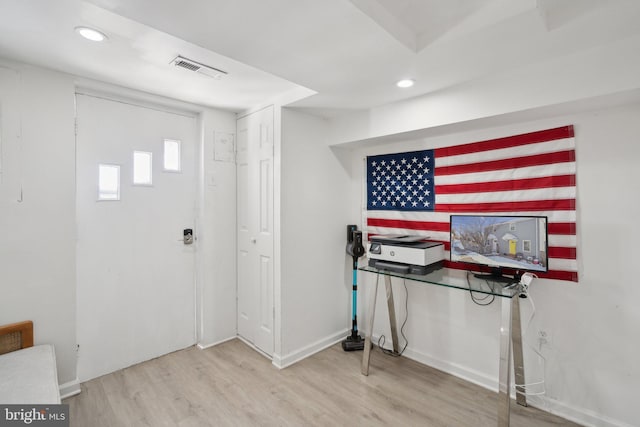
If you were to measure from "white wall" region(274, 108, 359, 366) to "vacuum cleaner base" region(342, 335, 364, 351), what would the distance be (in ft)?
0.48

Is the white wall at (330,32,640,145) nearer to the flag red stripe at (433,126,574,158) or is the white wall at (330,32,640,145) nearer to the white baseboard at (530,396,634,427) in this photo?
the flag red stripe at (433,126,574,158)

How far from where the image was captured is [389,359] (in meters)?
2.68

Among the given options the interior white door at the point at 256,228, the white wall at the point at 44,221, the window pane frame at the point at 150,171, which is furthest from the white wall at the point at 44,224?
the interior white door at the point at 256,228

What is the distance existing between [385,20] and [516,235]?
1.51 meters

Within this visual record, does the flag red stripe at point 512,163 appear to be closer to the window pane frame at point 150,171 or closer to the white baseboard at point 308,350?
the white baseboard at point 308,350

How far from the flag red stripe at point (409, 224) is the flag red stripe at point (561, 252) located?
26.9 inches

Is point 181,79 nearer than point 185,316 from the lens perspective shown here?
Yes

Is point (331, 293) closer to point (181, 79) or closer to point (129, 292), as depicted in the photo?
point (129, 292)

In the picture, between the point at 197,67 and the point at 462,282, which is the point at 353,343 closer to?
A: the point at 462,282

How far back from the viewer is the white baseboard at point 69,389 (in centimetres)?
213

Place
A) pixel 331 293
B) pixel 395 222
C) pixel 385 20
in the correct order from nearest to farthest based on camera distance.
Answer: pixel 385 20, pixel 395 222, pixel 331 293

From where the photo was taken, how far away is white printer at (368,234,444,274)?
218cm

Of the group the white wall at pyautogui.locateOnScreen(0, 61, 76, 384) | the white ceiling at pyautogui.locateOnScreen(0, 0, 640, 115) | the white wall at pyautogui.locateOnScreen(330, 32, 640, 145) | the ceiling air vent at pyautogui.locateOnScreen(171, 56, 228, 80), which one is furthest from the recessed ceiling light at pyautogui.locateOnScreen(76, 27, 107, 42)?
the white wall at pyautogui.locateOnScreen(330, 32, 640, 145)

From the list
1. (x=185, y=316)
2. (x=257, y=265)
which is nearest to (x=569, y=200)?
(x=257, y=265)
